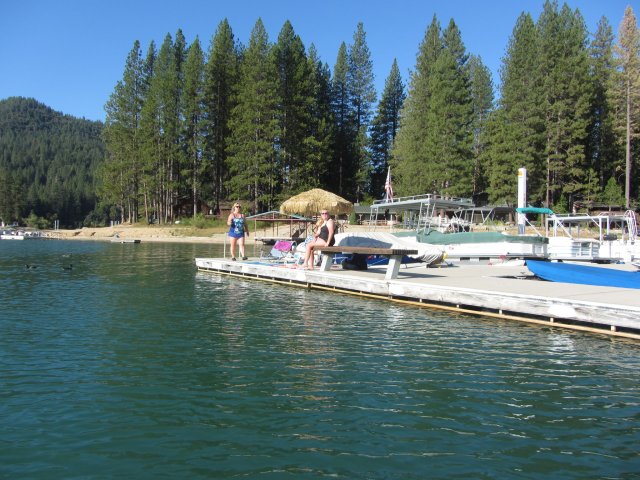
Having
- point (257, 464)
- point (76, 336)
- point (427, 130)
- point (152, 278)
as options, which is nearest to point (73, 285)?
point (152, 278)

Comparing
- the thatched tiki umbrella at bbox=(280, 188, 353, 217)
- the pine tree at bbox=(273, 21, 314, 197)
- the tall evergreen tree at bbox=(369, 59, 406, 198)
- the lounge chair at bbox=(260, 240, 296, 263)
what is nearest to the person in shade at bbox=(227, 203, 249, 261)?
the lounge chair at bbox=(260, 240, 296, 263)

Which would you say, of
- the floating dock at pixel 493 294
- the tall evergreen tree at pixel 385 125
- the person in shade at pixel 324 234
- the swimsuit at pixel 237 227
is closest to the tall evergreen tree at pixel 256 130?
the tall evergreen tree at pixel 385 125

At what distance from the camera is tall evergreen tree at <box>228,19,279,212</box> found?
57031 millimetres

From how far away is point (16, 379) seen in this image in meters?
6.80

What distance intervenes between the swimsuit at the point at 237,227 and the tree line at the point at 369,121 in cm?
3534

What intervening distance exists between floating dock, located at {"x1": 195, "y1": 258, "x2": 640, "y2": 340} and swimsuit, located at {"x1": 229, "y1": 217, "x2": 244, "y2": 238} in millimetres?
1623

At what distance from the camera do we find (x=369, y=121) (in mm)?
75750

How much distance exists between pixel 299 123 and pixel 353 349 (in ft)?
180

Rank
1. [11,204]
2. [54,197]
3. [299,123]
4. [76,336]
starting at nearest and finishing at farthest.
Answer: [76,336], [299,123], [11,204], [54,197]

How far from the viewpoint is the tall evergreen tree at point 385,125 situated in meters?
75.1

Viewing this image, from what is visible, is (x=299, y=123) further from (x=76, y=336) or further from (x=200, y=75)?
(x=76, y=336)

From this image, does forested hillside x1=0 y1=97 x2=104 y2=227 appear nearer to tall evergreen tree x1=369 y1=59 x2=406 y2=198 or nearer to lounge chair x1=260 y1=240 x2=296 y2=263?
tall evergreen tree x1=369 y1=59 x2=406 y2=198

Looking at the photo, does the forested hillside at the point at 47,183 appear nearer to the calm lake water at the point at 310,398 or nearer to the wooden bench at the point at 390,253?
the wooden bench at the point at 390,253

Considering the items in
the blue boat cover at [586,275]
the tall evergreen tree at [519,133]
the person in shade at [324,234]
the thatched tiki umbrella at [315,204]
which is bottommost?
the blue boat cover at [586,275]
